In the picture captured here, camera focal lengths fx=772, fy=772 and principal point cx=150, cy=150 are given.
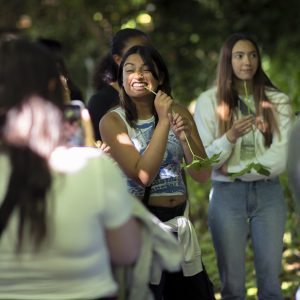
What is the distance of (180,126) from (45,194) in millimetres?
1617

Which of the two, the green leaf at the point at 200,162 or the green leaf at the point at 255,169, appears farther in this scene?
the green leaf at the point at 255,169

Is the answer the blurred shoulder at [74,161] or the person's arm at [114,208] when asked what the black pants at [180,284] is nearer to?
the person's arm at [114,208]

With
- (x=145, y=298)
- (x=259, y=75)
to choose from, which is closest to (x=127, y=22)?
(x=259, y=75)

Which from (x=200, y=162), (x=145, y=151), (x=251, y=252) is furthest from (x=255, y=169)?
(x=251, y=252)

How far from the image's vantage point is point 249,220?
16.7ft

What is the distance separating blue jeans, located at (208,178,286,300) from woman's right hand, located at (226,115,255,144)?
358 mm

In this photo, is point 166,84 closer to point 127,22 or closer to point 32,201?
point 32,201

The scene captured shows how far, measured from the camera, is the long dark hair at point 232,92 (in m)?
5.09

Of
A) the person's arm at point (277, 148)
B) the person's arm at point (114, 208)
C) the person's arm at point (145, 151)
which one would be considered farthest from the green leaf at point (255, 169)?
the person's arm at point (114, 208)

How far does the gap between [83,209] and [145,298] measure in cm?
63

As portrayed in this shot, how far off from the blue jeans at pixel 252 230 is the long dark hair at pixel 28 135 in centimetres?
247

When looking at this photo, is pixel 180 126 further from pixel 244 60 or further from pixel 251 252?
pixel 251 252

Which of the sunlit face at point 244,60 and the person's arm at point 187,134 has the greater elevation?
the sunlit face at point 244,60

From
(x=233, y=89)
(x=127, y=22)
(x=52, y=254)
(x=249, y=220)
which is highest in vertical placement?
(x=127, y=22)
